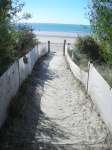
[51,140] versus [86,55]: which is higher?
[86,55]

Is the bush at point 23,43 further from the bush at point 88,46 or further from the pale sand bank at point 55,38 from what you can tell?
A: the pale sand bank at point 55,38

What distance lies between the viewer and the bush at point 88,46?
623 inches

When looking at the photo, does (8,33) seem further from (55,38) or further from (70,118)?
(55,38)

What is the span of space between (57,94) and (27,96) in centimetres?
133

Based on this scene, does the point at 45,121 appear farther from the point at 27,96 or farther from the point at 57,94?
the point at 57,94

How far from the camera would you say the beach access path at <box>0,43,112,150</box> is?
5159 millimetres

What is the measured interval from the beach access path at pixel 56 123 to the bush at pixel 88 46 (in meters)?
6.64

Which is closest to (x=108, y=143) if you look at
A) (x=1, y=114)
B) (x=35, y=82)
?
(x=1, y=114)

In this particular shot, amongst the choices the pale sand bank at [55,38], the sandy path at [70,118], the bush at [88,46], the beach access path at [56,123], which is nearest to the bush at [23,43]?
the bush at [88,46]

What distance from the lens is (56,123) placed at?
629cm

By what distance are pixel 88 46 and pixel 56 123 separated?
1059cm

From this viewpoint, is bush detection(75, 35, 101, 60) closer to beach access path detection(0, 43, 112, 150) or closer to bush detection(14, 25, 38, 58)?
bush detection(14, 25, 38, 58)

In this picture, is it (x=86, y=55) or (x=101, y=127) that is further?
(x=86, y=55)

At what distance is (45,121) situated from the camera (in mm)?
6359
